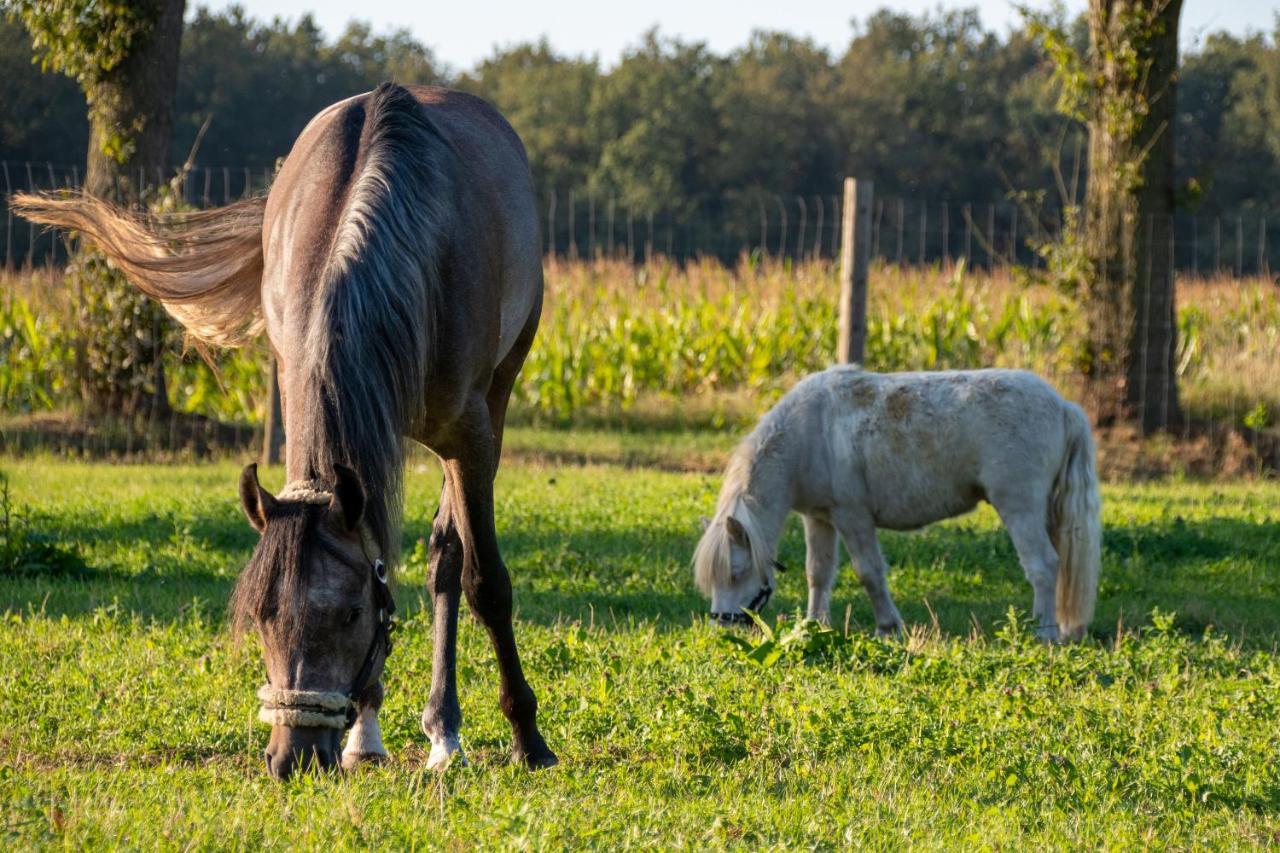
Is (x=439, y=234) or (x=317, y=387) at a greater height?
(x=439, y=234)

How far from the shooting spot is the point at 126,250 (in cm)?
532

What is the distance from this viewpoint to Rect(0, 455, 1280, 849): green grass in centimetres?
362

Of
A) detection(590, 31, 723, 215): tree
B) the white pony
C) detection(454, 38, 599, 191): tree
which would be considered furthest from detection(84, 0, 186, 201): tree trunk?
detection(454, 38, 599, 191): tree

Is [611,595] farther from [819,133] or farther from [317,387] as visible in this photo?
[819,133]

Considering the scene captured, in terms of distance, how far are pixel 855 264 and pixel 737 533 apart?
507 centimetres

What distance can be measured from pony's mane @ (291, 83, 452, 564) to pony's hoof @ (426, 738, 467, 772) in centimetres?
101

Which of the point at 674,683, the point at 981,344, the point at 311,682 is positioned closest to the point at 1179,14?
the point at 981,344

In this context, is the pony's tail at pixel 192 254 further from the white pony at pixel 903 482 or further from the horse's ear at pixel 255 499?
the white pony at pixel 903 482

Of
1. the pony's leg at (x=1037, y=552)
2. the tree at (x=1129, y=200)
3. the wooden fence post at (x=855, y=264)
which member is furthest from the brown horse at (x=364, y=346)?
the tree at (x=1129, y=200)

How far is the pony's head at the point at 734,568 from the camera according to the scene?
710 centimetres

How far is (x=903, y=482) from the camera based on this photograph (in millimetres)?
7469

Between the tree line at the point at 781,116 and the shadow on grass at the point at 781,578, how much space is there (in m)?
29.6

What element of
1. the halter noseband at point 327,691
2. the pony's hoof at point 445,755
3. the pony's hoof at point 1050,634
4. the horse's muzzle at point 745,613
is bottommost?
the pony's hoof at point 1050,634

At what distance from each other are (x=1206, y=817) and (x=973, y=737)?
2.82 feet
